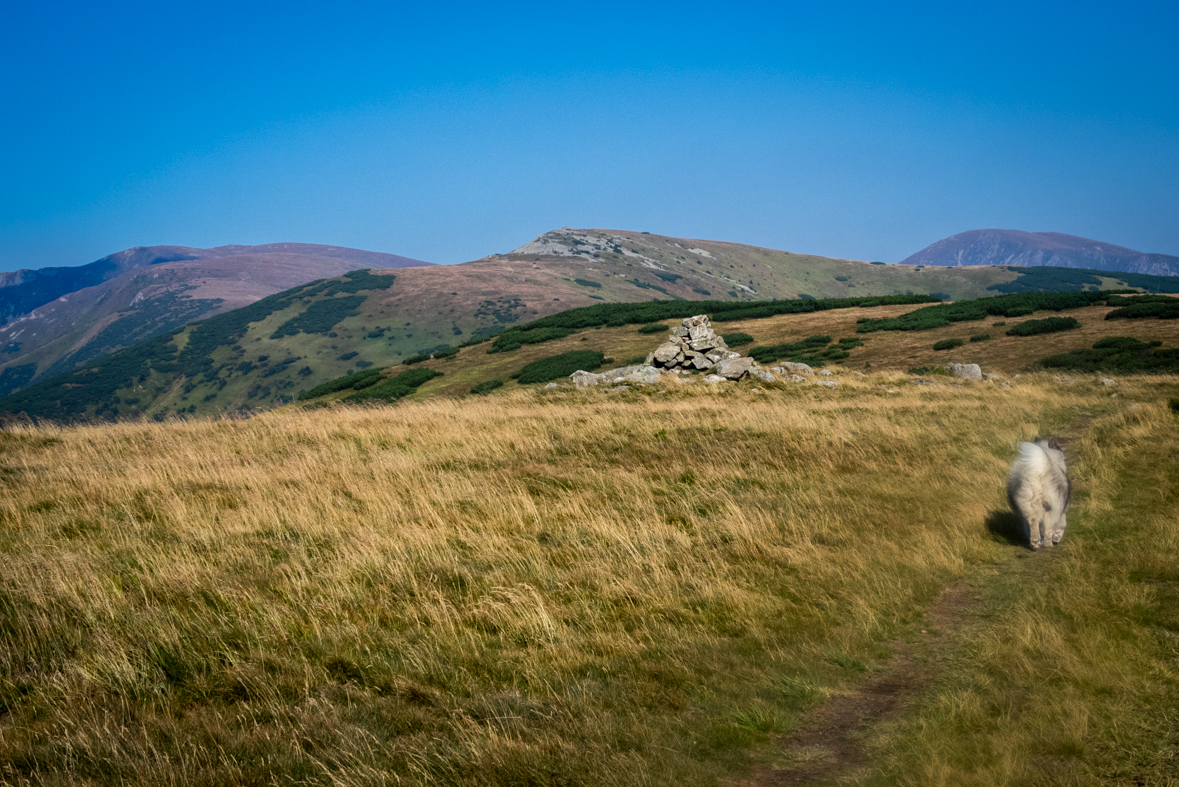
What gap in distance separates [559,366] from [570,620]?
31989mm

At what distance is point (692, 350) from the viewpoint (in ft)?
101

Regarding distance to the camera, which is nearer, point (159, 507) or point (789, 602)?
point (789, 602)

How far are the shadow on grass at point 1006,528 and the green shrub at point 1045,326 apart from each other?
96.2 ft

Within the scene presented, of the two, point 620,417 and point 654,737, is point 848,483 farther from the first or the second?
point 620,417

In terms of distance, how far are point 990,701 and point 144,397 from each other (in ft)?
505

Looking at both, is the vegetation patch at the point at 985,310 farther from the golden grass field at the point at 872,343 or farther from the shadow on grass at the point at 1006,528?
the shadow on grass at the point at 1006,528

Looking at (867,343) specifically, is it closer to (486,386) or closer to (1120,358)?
(1120,358)

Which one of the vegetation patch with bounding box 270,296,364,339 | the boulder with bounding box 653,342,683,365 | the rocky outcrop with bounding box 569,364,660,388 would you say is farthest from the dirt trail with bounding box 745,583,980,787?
the vegetation patch with bounding box 270,296,364,339

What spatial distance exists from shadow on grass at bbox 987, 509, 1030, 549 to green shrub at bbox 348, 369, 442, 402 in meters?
31.1

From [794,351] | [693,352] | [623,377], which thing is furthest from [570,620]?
[794,351]

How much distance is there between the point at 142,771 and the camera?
3.45 metres

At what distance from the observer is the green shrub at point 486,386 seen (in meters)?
35.4

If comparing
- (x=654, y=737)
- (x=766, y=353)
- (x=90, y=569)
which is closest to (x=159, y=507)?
(x=90, y=569)

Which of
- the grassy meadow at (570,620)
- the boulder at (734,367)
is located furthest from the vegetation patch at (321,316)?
the grassy meadow at (570,620)
